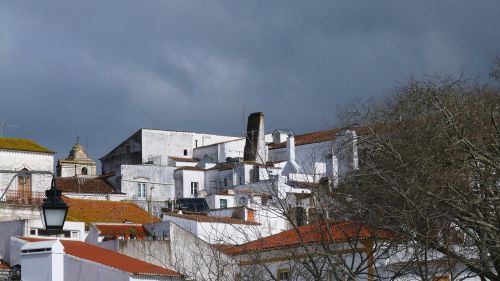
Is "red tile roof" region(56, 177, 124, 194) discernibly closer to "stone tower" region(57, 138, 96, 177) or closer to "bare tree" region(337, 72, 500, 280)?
"stone tower" region(57, 138, 96, 177)

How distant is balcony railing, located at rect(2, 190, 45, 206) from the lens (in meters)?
52.1

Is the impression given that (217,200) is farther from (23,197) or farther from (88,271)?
(88,271)

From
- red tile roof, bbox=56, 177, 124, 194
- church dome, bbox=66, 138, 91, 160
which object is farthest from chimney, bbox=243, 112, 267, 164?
church dome, bbox=66, 138, 91, 160

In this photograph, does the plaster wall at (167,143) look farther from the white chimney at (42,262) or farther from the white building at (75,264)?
the white chimney at (42,262)

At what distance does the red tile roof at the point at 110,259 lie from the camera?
101 feet

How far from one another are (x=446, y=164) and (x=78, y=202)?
32.7 m

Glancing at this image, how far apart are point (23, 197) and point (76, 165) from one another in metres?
57.6

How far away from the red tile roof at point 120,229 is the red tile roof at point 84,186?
2771 centimetres

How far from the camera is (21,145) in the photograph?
206ft

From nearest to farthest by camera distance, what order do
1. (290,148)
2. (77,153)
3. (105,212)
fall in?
(105,212) → (290,148) → (77,153)

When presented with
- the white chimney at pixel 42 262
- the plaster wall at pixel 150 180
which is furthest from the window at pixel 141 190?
the white chimney at pixel 42 262

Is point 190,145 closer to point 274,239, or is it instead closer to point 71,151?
point 71,151

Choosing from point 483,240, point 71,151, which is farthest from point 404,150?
point 71,151

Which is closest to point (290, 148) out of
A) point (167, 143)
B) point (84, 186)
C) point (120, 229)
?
point (167, 143)
